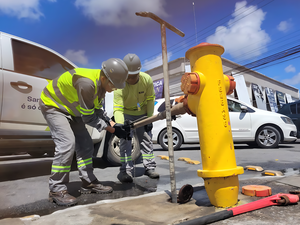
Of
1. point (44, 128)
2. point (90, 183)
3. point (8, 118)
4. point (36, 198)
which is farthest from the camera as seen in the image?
point (44, 128)

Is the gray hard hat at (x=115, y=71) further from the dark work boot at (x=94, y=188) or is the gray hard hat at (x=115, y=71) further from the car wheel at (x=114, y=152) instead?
the car wheel at (x=114, y=152)

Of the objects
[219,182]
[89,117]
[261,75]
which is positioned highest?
[261,75]

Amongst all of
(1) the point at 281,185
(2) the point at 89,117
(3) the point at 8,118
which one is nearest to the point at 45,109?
(2) the point at 89,117

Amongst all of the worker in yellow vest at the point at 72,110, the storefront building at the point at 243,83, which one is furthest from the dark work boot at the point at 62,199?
the storefront building at the point at 243,83

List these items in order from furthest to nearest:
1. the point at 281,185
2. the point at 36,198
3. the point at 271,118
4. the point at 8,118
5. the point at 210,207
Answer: the point at 271,118, the point at 8,118, the point at 36,198, the point at 281,185, the point at 210,207

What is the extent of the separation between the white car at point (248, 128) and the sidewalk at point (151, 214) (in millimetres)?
4636

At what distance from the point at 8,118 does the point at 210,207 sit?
263 cm

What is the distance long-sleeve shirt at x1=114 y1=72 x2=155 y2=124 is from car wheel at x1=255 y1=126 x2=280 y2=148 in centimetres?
446

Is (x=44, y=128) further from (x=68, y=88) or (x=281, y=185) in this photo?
(x=281, y=185)

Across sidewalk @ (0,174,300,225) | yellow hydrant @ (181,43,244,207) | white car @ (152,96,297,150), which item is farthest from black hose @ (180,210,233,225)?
white car @ (152,96,297,150)

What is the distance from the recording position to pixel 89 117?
2.48 m

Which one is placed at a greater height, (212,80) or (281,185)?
(212,80)

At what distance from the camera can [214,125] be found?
5.80 feet

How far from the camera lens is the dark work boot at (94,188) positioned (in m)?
2.61
